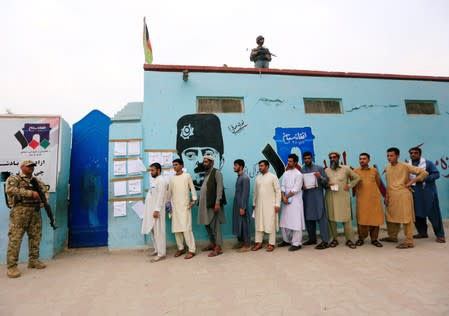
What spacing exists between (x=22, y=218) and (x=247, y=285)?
3.32 metres

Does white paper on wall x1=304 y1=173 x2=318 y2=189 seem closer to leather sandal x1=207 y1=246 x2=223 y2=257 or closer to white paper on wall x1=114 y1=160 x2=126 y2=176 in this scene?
leather sandal x1=207 y1=246 x2=223 y2=257

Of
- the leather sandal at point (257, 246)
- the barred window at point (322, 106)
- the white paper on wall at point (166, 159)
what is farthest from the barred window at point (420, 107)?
the white paper on wall at point (166, 159)

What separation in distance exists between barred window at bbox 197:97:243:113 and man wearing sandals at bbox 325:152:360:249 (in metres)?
2.18

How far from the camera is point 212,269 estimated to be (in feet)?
11.2

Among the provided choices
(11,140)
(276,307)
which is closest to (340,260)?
(276,307)

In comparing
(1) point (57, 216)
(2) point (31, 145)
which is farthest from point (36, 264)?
(2) point (31, 145)

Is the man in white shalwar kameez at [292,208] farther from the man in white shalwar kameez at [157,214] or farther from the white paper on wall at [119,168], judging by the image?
the white paper on wall at [119,168]

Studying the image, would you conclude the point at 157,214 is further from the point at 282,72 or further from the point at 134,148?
the point at 282,72

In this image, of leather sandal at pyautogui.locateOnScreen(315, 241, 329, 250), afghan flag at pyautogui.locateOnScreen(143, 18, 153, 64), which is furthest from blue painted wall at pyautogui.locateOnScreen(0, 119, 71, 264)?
leather sandal at pyautogui.locateOnScreen(315, 241, 329, 250)

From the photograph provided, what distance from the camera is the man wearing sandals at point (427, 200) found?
169 inches

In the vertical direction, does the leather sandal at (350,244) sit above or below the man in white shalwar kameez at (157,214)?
below

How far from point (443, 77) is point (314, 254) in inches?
232

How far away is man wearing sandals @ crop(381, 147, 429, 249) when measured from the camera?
13.2 feet

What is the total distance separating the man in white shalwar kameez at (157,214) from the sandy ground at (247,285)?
0.27 m
